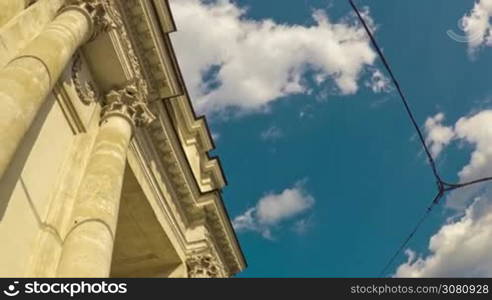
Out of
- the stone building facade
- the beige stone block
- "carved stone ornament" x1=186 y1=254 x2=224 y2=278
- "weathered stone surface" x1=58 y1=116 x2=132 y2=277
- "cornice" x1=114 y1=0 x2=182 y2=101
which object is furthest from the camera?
"carved stone ornament" x1=186 y1=254 x2=224 y2=278

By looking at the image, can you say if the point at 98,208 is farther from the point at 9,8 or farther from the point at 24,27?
the point at 9,8

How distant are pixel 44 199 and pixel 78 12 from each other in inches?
169

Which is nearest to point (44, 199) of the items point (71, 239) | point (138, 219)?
point (71, 239)

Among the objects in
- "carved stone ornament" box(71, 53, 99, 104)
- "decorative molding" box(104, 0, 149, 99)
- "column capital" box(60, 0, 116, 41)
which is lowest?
"carved stone ornament" box(71, 53, 99, 104)

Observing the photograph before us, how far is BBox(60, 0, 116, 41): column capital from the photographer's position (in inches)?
417

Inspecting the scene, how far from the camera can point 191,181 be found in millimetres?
17922

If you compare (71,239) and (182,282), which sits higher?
(71,239)

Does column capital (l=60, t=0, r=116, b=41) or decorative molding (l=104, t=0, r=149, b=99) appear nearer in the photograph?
column capital (l=60, t=0, r=116, b=41)

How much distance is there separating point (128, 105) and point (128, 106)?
1.8 inches

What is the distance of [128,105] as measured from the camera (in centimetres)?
1287

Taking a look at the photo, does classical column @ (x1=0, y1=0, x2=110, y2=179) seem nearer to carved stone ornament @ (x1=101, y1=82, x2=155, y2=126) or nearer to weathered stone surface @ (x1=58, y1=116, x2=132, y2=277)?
carved stone ornament @ (x1=101, y1=82, x2=155, y2=126)

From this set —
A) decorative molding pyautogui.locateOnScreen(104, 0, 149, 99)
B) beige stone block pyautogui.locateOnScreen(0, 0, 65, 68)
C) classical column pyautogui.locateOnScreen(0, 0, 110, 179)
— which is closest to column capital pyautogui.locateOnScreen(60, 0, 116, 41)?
classical column pyautogui.locateOnScreen(0, 0, 110, 179)

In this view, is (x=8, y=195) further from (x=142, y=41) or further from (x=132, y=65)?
(x=142, y=41)

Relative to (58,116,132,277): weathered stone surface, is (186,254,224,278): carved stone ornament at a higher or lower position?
higher
